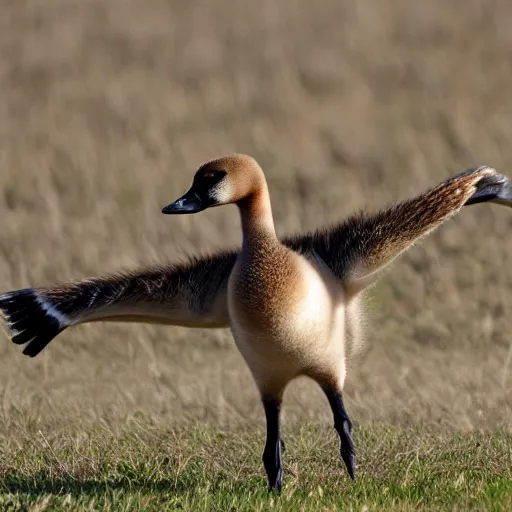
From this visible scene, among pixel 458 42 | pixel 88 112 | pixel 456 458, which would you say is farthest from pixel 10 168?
pixel 456 458

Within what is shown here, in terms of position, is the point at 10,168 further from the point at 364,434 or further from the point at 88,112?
the point at 364,434

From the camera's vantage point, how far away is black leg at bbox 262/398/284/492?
213 inches

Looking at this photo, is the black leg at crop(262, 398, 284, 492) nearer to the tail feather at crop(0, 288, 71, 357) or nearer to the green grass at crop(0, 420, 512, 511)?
the green grass at crop(0, 420, 512, 511)

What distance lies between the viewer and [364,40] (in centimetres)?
1434

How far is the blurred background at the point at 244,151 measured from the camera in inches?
303

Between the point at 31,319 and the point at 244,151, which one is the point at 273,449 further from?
the point at 244,151

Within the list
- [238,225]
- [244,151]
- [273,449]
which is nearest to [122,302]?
[273,449]

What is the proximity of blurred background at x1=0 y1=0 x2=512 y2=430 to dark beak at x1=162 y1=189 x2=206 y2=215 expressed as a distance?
1.27 meters

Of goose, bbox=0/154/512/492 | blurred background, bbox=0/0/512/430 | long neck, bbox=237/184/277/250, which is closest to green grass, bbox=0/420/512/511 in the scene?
goose, bbox=0/154/512/492

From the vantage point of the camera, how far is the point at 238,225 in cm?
1048

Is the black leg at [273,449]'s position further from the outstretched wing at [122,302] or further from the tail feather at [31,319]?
the tail feather at [31,319]

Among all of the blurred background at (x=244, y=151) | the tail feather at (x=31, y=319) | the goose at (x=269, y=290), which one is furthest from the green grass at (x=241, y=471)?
the tail feather at (x=31, y=319)

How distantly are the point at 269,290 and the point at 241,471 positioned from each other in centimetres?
117

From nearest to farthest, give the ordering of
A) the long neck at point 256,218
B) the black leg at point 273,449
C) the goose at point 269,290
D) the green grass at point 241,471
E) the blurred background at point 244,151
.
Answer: the green grass at point 241,471 → the goose at point 269,290 → the long neck at point 256,218 → the black leg at point 273,449 → the blurred background at point 244,151
